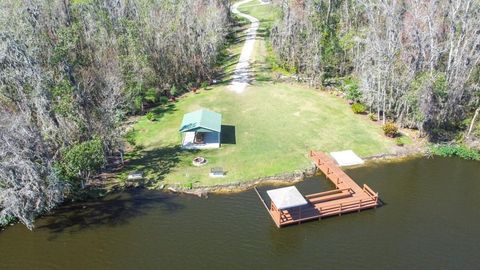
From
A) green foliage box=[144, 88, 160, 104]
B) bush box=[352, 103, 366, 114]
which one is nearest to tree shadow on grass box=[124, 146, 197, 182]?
green foliage box=[144, 88, 160, 104]

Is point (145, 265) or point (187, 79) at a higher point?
point (187, 79)

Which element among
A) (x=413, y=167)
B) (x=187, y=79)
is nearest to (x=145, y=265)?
(x=413, y=167)

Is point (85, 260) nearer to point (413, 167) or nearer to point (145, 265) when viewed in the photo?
point (145, 265)

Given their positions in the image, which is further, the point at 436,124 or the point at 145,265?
the point at 436,124

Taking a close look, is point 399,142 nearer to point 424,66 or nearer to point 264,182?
point 424,66

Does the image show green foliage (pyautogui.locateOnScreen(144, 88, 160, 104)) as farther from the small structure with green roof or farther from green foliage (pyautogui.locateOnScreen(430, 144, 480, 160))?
green foliage (pyautogui.locateOnScreen(430, 144, 480, 160))

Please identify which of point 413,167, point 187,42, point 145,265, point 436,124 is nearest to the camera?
point 145,265

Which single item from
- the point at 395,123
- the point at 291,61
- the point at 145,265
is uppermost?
the point at 291,61

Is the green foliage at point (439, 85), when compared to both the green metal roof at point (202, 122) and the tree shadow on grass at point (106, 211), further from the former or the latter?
the tree shadow on grass at point (106, 211)

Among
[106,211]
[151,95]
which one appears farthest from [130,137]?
[151,95]
